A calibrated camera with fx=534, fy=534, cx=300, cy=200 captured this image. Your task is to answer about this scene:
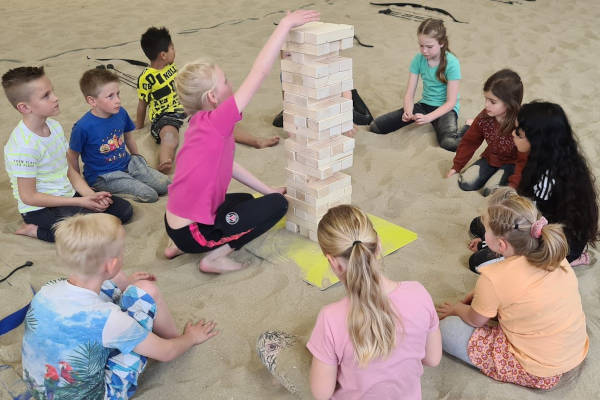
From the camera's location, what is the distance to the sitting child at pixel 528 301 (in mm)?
1730

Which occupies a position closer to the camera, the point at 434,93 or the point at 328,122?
the point at 328,122

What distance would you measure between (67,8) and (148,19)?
4.27 ft

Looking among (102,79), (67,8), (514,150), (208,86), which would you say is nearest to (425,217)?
(514,150)

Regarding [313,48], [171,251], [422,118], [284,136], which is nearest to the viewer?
[313,48]

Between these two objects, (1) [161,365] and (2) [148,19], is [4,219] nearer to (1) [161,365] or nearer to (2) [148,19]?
(1) [161,365]

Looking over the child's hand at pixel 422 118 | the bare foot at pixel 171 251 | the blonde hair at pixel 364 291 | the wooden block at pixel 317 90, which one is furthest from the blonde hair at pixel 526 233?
the child's hand at pixel 422 118

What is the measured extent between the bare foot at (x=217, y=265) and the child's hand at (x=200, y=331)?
13.3 inches

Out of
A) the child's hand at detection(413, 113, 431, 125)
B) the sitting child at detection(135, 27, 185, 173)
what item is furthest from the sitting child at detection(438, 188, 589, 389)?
the sitting child at detection(135, 27, 185, 173)

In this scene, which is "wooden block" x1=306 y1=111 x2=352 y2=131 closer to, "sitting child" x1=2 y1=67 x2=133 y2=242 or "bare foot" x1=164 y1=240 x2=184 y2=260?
"bare foot" x1=164 y1=240 x2=184 y2=260

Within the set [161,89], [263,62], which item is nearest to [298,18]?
[263,62]

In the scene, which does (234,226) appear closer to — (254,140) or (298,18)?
(298,18)

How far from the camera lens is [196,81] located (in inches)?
85.4

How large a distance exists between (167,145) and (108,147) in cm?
58

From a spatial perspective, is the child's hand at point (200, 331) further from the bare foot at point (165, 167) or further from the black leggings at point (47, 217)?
the bare foot at point (165, 167)
